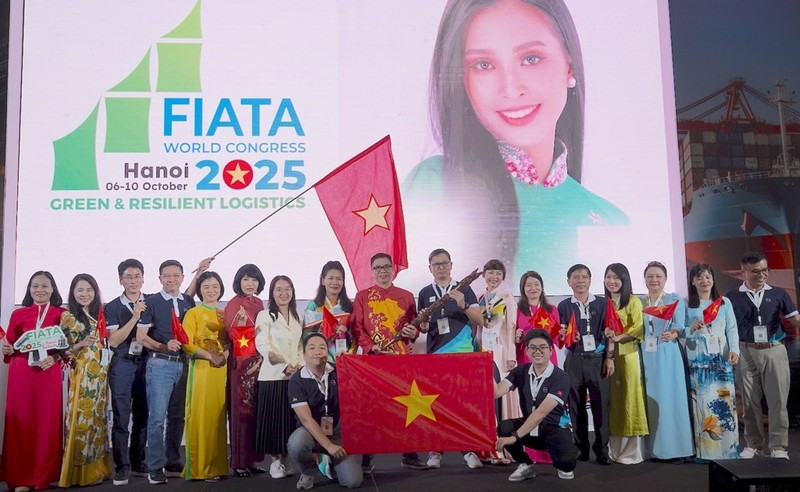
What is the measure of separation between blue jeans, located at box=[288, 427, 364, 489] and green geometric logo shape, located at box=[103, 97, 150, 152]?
2.35m

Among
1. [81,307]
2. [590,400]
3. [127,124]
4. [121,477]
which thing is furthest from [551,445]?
[127,124]

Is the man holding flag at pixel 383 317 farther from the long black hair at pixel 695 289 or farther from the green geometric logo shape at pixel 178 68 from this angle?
the green geometric logo shape at pixel 178 68

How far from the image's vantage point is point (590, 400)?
14.1ft

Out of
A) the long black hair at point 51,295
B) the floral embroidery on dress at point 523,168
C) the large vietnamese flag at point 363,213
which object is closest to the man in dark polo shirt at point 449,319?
the large vietnamese flag at point 363,213

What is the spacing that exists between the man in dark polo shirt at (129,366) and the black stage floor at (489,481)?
22 cm

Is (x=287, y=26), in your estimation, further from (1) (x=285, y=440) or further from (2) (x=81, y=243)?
(1) (x=285, y=440)

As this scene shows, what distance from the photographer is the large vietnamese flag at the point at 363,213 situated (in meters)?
4.38

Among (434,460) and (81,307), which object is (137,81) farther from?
Answer: (434,460)

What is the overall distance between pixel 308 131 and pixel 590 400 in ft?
8.18

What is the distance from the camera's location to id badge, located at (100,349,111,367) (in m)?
4.07

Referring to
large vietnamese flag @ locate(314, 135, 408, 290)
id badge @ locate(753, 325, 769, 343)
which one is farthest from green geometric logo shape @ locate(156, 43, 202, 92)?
id badge @ locate(753, 325, 769, 343)

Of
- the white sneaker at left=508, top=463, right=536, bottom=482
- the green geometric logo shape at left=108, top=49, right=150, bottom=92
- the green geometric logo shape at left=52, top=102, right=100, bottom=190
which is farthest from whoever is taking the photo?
the green geometric logo shape at left=108, top=49, right=150, bottom=92

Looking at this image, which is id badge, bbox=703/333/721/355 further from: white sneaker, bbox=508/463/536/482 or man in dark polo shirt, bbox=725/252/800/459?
white sneaker, bbox=508/463/536/482

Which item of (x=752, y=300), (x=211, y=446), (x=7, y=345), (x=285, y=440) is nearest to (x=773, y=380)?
(x=752, y=300)
